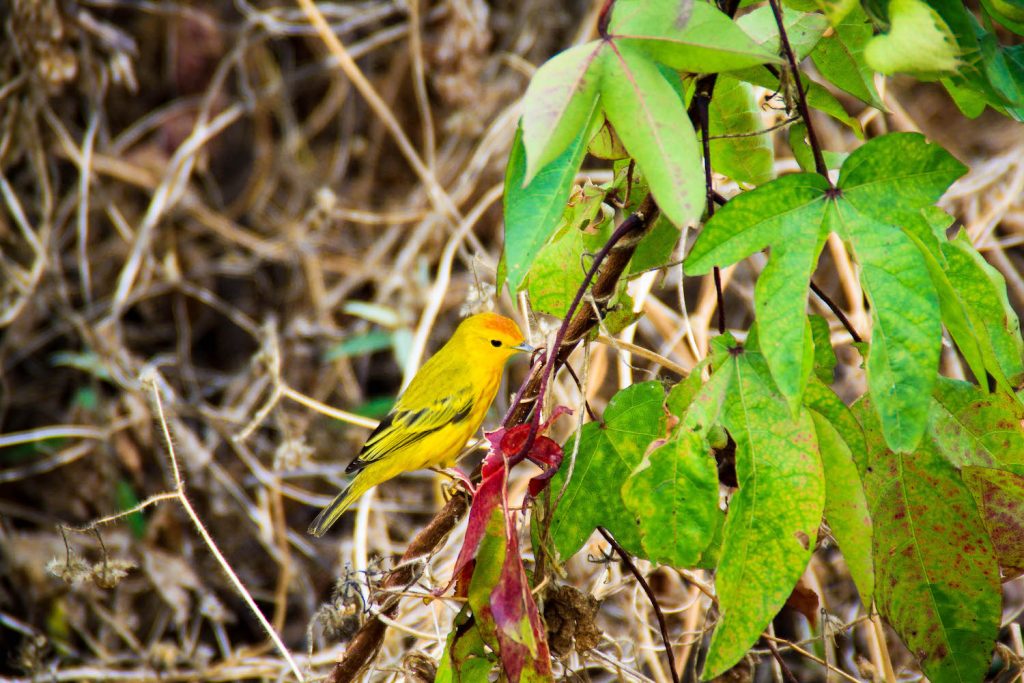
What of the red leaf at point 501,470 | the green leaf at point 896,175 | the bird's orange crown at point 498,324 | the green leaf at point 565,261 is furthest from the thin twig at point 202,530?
the green leaf at point 896,175

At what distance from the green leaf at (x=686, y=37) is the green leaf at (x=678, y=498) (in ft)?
1.57

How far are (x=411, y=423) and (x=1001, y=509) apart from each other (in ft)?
6.26

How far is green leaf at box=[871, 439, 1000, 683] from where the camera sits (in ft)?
4.08

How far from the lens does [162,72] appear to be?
14.4 ft

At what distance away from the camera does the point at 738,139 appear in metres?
1.50

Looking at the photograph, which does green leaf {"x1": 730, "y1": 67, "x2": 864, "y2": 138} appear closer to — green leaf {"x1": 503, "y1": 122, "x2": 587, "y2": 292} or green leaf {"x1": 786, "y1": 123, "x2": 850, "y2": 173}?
green leaf {"x1": 786, "y1": 123, "x2": 850, "y2": 173}

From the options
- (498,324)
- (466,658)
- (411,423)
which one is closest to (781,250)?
(466,658)

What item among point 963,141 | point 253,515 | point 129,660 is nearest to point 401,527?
point 253,515

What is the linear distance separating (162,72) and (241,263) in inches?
43.8

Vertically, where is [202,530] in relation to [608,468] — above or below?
below

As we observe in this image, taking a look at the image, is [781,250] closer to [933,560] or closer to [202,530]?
[933,560]

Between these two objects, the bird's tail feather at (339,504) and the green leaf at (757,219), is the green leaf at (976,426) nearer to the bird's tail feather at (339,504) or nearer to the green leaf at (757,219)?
the green leaf at (757,219)

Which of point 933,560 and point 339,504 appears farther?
point 339,504

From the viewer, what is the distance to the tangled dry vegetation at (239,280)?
3113mm
